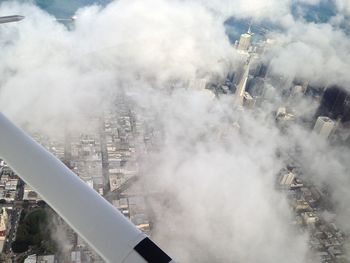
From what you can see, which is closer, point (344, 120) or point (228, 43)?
point (344, 120)

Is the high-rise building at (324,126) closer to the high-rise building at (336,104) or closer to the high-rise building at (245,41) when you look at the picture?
the high-rise building at (336,104)

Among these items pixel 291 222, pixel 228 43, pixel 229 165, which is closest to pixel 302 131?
pixel 229 165

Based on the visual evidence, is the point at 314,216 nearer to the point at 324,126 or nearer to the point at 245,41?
the point at 324,126

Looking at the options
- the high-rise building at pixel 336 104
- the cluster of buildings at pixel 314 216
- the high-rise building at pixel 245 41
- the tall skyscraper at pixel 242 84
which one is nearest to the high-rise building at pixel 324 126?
the high-rise building at pixel 336 104

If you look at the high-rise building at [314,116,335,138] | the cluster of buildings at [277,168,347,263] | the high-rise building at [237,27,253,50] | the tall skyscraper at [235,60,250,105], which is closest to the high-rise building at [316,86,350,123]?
the high-rise building at [314,116,335,138]

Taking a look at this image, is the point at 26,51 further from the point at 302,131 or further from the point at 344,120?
the point at 344,120

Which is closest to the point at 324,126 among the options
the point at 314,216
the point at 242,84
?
the point at 242,84
